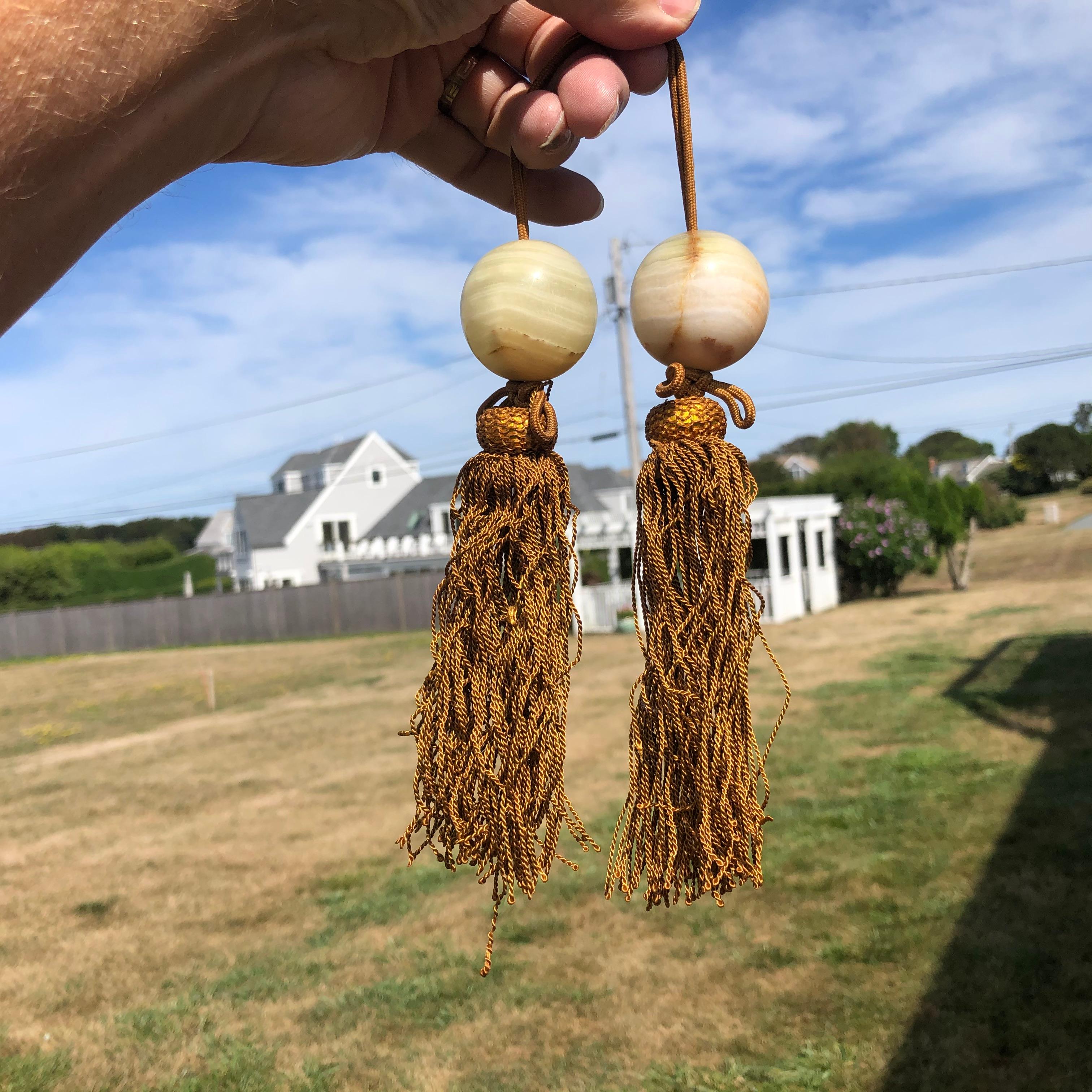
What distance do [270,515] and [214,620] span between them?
10296mm

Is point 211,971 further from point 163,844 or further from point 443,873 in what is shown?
point 163,844

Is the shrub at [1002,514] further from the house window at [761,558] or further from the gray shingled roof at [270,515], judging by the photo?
the gray shingled roof at [270,515]

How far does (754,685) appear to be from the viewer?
11820 millimetres

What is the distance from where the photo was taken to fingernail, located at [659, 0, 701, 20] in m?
1.18

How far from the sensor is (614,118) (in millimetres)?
1249

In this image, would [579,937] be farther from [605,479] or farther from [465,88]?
[605,479]

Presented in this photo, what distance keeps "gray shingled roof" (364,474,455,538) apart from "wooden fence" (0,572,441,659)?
6.83 meters

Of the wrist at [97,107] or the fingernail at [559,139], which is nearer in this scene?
the wrist at [97,107]

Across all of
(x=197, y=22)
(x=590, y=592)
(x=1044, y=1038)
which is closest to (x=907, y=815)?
(x=1044, y=1038)

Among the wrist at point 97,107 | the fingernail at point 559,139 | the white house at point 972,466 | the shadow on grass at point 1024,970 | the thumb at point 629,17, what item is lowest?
the shadow on grass at point 1024,970

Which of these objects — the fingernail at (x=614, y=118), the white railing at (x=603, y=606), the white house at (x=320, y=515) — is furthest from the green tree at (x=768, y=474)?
the fingernail at (x=614, y=118)

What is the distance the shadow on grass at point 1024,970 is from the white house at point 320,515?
31401 mm

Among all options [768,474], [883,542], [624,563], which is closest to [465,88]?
[624,563]

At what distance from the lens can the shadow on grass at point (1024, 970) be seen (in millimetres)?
3543
